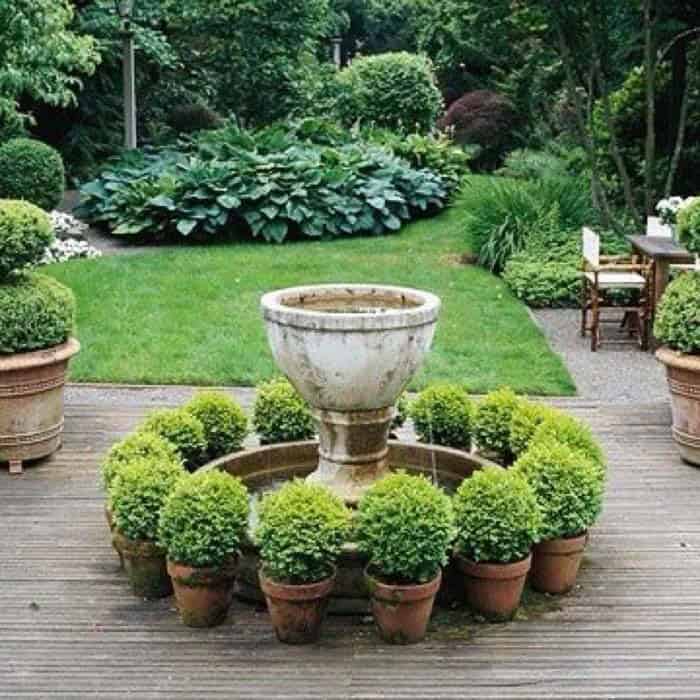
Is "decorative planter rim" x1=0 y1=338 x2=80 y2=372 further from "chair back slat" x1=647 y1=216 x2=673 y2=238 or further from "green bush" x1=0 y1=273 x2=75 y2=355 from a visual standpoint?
"chair back slat" x1=647 y1=216 x2=673 y2=238

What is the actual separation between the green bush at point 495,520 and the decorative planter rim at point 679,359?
2104 mm

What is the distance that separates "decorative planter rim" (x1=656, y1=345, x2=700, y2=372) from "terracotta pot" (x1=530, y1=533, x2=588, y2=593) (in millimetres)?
1837

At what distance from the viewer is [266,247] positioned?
43.2 feet

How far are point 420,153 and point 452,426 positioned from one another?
10.2 m

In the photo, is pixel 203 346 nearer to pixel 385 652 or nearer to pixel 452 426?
pixel 452 426

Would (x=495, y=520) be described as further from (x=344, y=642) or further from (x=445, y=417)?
(x=445, y=417)

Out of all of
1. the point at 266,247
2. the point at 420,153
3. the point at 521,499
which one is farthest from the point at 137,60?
the point at 521,499

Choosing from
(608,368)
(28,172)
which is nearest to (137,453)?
(608,368)

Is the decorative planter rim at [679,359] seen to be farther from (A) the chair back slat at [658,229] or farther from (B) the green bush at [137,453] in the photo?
(A) the chair back slat at [658,229]

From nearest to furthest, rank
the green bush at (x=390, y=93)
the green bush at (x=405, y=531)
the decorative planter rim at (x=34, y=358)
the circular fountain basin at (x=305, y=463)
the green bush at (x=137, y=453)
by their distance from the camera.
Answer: the green bush at (x=405, y=531) → the green bush at (x=137, y=453) → the circular fountain basin at (x=305, y=463) → the decorative planter rim at (x=34, y=358) → the green bush at (x=390, y=93)

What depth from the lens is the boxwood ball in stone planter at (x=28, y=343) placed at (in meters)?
6.30

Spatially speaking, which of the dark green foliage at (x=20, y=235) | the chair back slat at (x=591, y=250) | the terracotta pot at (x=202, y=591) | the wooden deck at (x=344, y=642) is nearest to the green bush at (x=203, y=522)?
the terracotta pot at (x=202, y=591)

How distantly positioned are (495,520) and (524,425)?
1142 mm

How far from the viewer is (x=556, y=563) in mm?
4824
